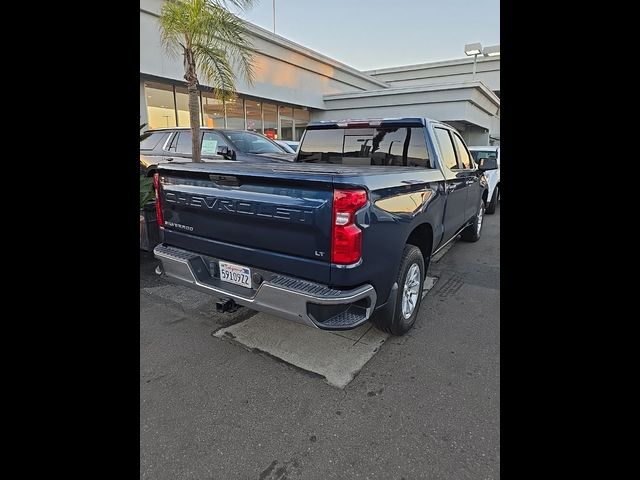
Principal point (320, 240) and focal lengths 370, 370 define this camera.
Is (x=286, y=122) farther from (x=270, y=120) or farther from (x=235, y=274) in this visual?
(x=235, y=274)

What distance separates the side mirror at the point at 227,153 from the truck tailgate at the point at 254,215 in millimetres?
3571

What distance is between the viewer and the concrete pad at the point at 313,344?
283cm

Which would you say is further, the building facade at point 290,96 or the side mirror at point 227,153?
the building facade at point 290,96

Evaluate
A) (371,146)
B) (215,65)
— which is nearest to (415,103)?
(215,65)

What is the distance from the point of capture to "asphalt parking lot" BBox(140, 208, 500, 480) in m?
1.95

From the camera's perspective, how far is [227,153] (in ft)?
22.0

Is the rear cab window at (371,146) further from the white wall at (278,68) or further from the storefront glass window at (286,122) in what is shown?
the storefront glass window at (286,122)

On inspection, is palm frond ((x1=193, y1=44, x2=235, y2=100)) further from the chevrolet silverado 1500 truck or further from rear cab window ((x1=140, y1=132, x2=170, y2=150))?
the chevrolet silverado 1500 truck

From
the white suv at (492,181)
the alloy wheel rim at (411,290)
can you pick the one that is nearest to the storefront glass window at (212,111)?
the white suv at (492,181)

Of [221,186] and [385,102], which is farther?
[385,102]
